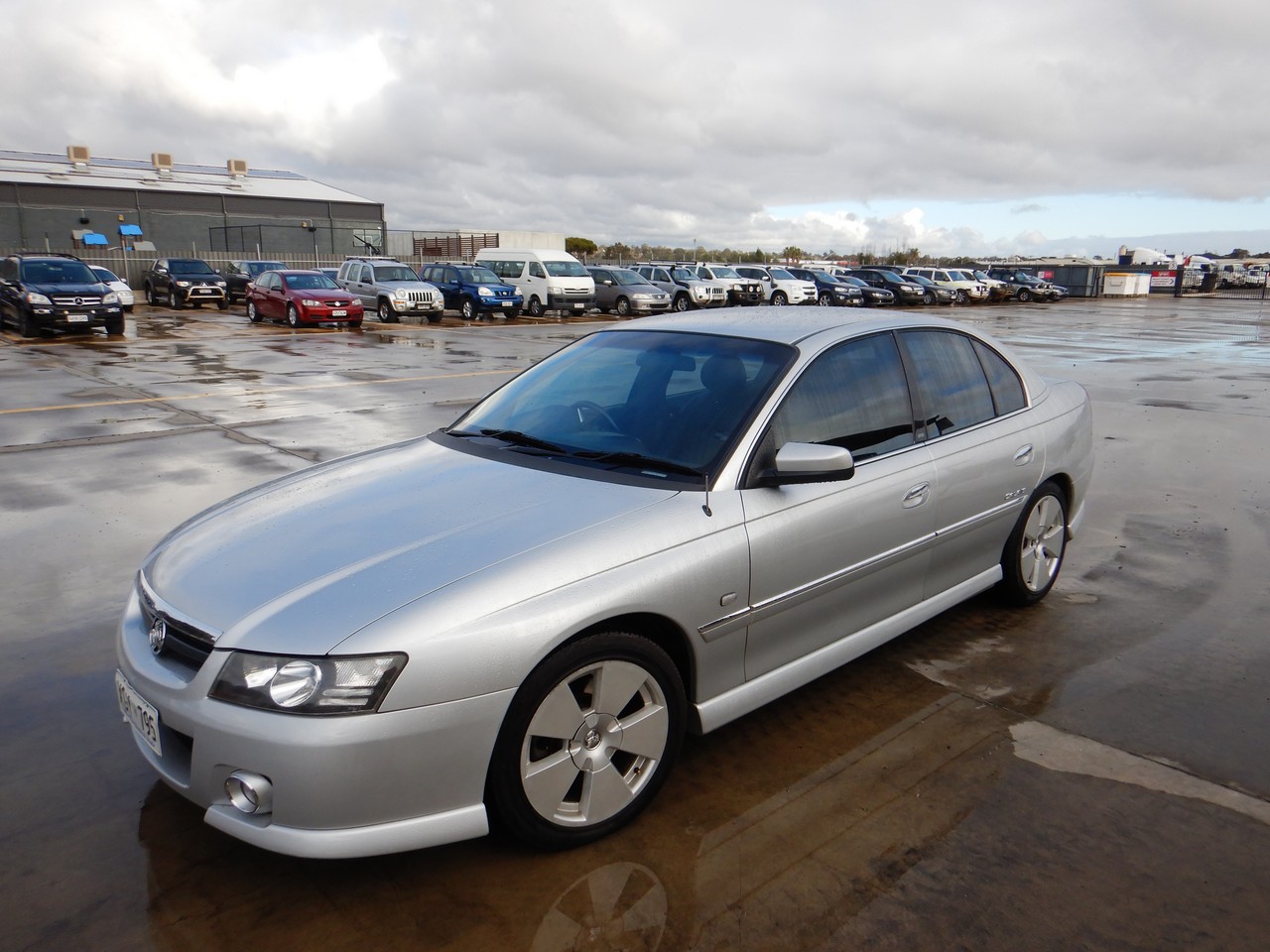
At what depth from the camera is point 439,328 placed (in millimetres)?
24984

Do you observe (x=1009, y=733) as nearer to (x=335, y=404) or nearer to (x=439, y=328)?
(x=335, y=404)

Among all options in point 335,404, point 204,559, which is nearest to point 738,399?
point 204,559

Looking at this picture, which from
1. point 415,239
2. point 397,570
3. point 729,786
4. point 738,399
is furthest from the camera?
point 415,239

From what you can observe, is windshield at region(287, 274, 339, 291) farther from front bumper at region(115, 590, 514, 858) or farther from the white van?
front bumper at region(115, 590, 514, 858)

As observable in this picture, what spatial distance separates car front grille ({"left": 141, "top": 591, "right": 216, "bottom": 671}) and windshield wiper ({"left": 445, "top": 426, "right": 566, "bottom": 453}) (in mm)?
1433

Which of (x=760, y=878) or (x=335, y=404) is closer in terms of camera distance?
(x=760, y=878)

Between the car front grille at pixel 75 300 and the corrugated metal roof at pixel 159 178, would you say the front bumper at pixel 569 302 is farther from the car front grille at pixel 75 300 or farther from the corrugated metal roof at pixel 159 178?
the corrugated metal roof at pixel 159 178

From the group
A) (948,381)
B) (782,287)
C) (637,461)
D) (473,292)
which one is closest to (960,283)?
(782,287)

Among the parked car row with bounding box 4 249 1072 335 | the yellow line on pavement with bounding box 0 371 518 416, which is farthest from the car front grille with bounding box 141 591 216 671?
the parked car row with bounding box 4 249 1072 335

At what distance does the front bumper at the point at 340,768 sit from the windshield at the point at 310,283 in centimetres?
2318

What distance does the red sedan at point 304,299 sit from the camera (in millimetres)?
23172

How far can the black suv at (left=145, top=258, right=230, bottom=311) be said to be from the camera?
100 feet

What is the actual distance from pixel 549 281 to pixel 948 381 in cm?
2585

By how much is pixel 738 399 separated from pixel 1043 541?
2309 millimetres
